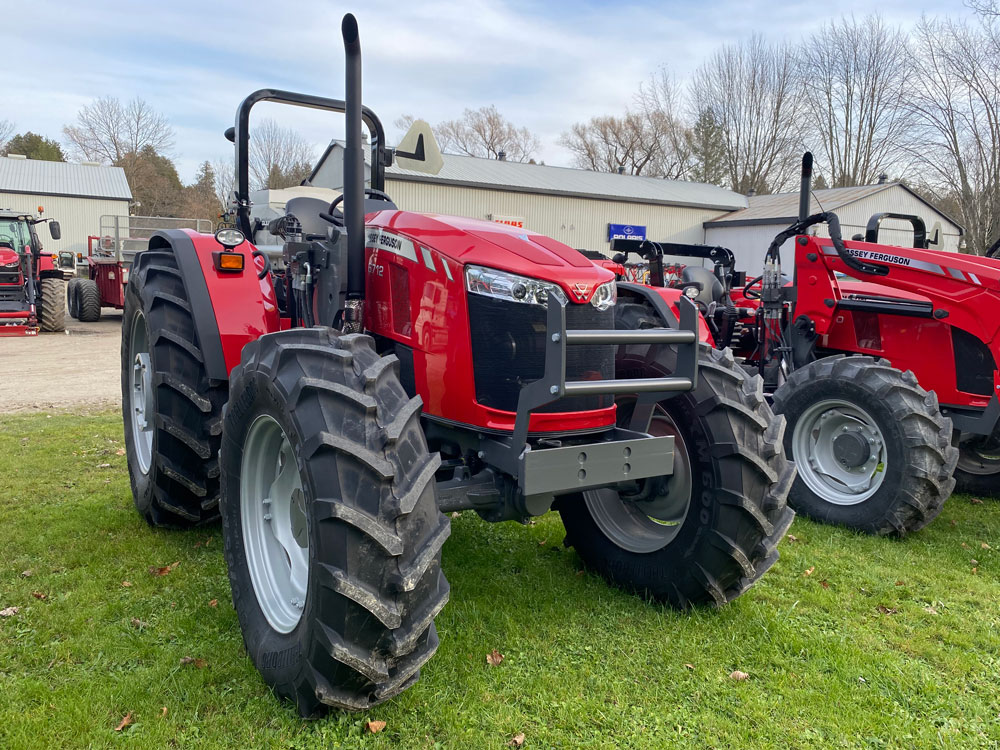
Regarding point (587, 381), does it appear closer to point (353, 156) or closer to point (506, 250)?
point (506, 250)

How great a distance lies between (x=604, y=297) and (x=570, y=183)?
29.4 metres

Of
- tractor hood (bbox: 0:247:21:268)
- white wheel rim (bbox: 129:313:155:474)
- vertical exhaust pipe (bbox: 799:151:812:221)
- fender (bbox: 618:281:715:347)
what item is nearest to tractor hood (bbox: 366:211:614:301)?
fender (bbox: 618:281:715:347)

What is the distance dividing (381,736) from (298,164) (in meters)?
44.7

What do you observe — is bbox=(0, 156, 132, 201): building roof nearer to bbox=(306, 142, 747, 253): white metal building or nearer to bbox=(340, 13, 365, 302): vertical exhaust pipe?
bbox=(306, 142, 747, 253): white metal building

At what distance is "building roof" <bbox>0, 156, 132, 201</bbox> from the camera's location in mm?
41531

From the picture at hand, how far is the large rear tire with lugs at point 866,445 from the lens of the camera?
4.40 meters

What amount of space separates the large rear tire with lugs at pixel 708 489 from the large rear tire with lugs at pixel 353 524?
1.23 metres

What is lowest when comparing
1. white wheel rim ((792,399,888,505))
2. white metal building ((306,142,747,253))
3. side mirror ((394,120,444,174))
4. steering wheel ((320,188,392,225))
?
white wheel rim ((792,399,888,505))

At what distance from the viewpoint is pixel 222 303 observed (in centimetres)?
369

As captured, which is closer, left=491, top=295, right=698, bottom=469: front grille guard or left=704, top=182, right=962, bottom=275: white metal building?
left=491, top=295, right=698, bottom=469: front grille guard

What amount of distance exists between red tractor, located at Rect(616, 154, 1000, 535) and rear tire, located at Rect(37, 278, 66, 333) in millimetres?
13980

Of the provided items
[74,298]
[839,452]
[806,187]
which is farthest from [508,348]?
[74,298]

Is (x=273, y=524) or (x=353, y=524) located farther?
(x=273, y=524)

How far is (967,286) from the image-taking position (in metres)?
4.79
